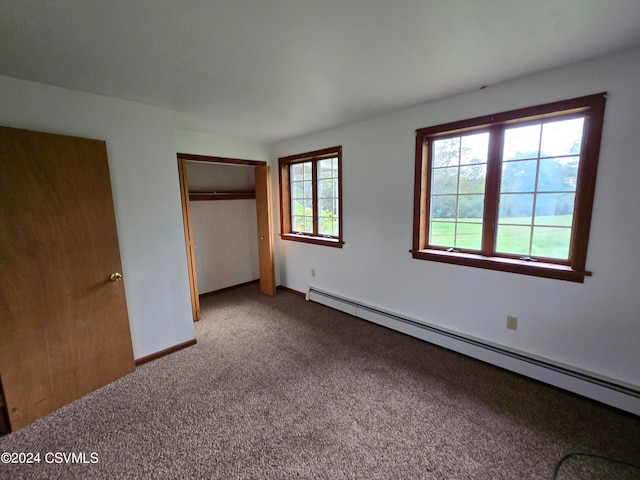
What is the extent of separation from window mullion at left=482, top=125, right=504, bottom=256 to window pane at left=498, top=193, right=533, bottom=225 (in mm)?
43

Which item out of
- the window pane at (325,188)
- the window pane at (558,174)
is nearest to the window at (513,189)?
the window pane at (558,174)

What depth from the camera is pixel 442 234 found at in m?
2.64

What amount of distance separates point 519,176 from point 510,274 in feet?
2.66

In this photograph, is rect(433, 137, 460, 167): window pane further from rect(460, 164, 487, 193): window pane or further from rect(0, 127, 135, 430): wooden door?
rect(0, 127, 135, 430): wooden door

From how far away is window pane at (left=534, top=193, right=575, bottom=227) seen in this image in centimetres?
195

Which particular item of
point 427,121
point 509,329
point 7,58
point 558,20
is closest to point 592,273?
point 509,329

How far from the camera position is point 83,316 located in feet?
6.63

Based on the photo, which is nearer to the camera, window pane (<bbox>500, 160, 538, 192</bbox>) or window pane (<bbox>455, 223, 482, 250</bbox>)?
window pane (<bbox>500, 160, 538, 192</bbox>)

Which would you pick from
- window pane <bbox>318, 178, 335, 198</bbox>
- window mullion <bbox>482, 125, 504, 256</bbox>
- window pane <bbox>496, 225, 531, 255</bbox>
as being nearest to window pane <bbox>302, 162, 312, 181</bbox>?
window pane <bbox>318, 178, 335, 198</bbox>

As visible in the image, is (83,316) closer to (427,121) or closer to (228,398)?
(228,398)

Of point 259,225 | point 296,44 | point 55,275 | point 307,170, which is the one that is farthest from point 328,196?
point 55,275

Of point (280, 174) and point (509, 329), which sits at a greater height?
point (280, 174)

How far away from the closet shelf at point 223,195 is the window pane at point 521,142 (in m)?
3.66

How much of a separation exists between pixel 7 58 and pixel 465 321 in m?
3.83
